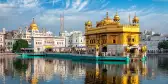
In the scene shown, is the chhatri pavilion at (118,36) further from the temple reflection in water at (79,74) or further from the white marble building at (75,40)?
the white marble building at (75,40)

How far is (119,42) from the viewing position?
48750 mm

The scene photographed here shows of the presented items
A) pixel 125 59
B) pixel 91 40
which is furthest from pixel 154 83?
pixel 91 40

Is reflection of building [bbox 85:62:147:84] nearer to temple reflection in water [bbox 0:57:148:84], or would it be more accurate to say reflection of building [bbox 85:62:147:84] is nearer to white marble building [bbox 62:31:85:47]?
temple reflection in water [bbox 0:57:148:84]

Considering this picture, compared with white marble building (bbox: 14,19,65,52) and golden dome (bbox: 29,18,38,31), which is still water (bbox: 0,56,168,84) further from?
golden dome (bbox: 29,18,38,31)

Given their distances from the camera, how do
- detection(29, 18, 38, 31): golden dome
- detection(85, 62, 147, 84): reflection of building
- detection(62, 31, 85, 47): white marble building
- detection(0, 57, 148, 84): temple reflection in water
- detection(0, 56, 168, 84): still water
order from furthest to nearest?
detection(62, 31, 85, 47): white marble building < detection(29, 18, 38, 31): golden dome < detection(0, 57, 148, 84): temple reflection in water < detection(0, 56, 168, 84): still water < detection(85, 62, 147, 84): reflection of building

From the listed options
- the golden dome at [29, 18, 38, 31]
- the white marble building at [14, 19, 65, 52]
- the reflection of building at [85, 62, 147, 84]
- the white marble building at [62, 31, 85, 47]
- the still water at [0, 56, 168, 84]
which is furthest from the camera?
the white marble building at [62, 31, 85, 47]

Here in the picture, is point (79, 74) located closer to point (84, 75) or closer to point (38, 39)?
point (84, 75)

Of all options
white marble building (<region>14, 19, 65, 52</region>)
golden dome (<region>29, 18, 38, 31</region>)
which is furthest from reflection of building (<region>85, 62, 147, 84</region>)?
golden dome (<region>29, 18, 38, 31</region>)

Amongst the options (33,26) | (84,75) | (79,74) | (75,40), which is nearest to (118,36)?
(79,74)

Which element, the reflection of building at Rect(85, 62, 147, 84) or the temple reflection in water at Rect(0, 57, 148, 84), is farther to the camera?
the temple reflection in water at Rect(0, 57, 148, 84)

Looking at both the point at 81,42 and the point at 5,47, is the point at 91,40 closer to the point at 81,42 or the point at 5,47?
the point at 81,42

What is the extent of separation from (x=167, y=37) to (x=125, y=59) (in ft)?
227

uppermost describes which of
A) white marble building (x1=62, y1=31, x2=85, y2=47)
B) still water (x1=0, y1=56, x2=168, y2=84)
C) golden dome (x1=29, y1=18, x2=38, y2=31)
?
golden dome (x1=29, y1=18, x2=38, y2=31)

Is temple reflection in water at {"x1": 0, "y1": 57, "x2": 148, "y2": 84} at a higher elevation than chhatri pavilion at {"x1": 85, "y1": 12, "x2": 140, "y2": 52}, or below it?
below
